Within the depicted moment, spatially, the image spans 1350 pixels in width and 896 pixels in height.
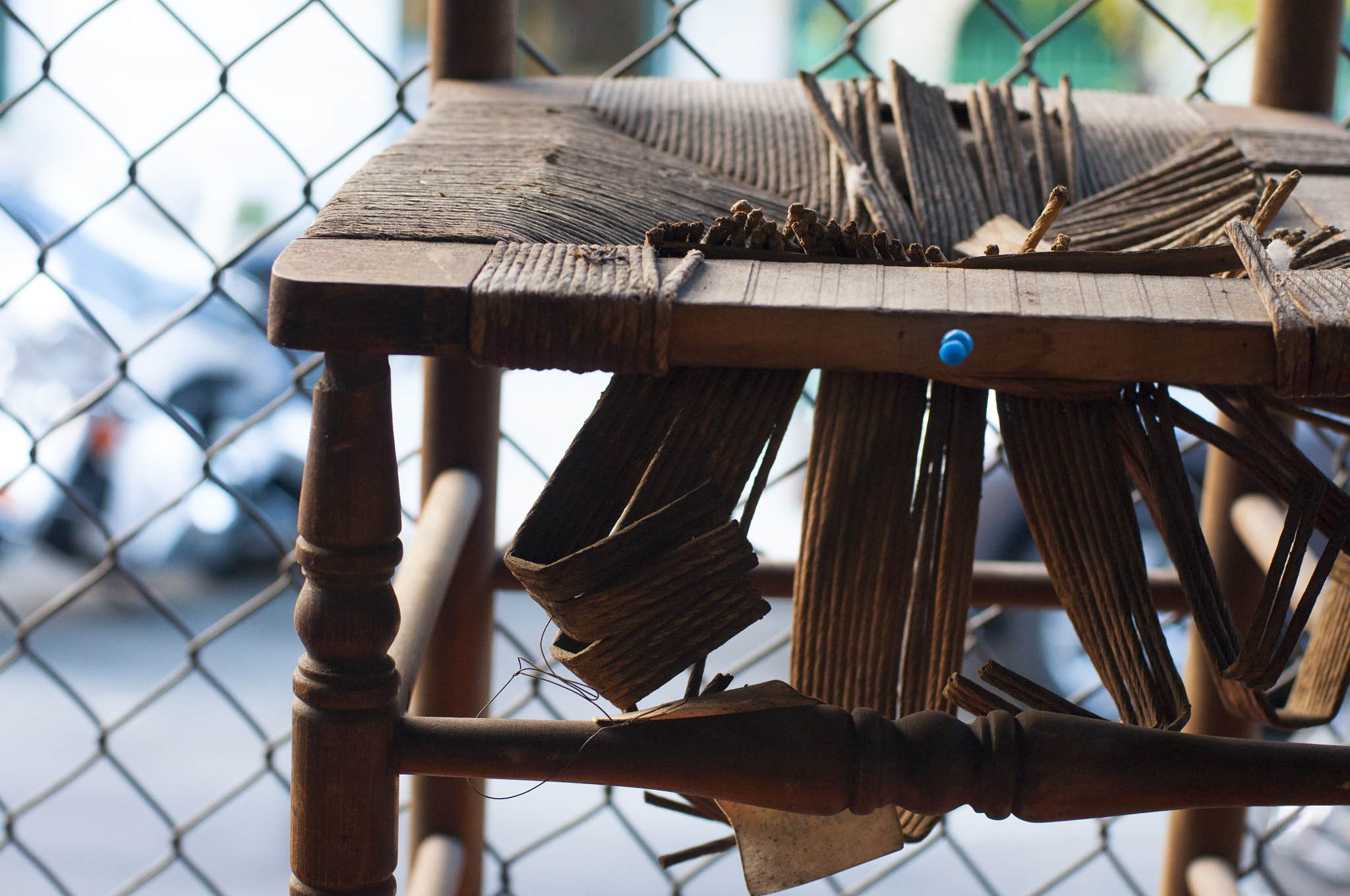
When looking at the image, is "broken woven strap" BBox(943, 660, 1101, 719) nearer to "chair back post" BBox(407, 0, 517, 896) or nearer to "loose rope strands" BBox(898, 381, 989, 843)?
"loose rope strands" BBox(898, 381, 989, 843)

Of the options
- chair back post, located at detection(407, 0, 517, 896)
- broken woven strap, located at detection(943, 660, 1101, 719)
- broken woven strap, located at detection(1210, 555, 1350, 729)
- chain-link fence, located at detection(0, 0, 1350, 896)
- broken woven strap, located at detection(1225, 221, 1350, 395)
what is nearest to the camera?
broken woven strap, located at detection(1225, 221, 1350, 395)

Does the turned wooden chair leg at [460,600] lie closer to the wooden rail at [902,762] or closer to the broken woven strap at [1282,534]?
the wooden rail at [902,762]

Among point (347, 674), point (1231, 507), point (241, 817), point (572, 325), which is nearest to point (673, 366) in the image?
point (572, 325)

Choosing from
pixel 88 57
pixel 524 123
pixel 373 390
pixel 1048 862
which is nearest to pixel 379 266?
pixel 373 390

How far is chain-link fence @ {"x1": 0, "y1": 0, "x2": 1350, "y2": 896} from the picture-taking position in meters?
1.07

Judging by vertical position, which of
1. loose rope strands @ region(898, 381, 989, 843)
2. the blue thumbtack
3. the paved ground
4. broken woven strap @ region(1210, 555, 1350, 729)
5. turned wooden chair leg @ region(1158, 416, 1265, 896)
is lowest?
the paved ground

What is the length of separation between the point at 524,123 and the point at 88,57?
2.48 feet

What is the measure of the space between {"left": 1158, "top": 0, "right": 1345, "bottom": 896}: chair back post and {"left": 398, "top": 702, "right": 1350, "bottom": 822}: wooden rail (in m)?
0.39

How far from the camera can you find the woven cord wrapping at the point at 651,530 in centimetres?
49

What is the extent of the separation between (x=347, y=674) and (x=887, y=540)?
0.25 metres

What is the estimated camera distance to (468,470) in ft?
2.84

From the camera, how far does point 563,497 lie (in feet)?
1.64

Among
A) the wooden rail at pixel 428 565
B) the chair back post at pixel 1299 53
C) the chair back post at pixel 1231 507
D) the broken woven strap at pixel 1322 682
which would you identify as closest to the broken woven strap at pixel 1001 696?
the broken woven strap at pixel 1322 682

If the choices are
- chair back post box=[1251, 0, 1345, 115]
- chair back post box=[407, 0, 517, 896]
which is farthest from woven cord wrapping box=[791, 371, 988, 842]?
chair back post box=[1251, 0, 1345, 115]
